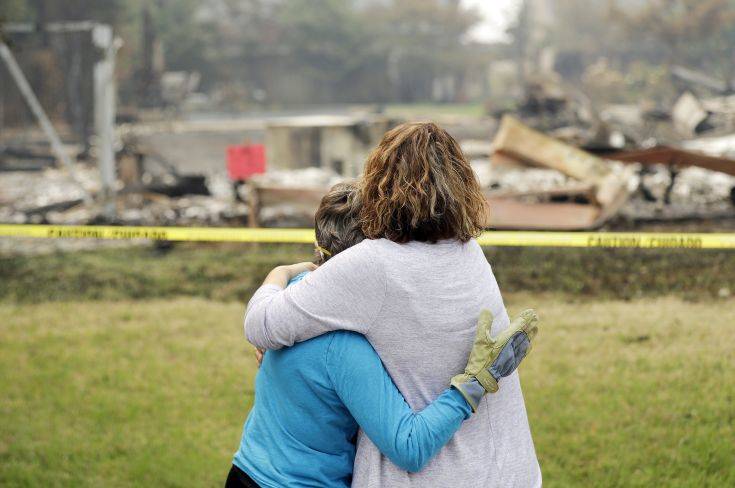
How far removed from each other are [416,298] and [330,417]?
42cm

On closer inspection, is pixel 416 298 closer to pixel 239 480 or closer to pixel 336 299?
pixel 336 299

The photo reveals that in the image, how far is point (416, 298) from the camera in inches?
83.9

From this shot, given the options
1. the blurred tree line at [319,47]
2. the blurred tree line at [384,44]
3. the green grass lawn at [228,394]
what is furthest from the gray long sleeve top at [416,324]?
the blurred tree line at [319,47]

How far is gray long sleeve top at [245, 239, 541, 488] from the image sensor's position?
2.11 metres

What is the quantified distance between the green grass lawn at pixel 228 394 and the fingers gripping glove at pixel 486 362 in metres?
2.03

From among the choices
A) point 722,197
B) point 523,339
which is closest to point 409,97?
point 722,197

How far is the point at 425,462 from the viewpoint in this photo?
2.15m

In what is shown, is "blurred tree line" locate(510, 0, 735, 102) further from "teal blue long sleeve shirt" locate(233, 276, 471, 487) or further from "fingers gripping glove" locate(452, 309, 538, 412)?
"teal blue long sleeve shirt" locate(233, 276, 471, 487)

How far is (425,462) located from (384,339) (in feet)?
1.10

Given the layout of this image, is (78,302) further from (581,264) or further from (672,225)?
(672,225)

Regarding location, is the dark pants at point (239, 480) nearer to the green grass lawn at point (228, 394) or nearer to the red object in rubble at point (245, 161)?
the green grass lawn at point (228, 394)

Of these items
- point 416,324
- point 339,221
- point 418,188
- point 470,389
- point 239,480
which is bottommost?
point 239,480

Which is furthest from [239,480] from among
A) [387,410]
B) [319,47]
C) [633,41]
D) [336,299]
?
[319,47]

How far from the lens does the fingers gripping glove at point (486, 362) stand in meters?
2.13
